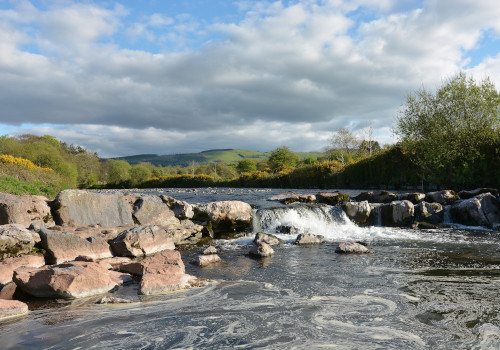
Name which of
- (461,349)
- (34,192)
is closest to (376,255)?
(461,349)

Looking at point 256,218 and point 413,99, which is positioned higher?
point 413,99

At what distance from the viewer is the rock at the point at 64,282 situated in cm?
740

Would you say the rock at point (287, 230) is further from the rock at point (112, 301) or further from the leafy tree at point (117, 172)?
the leafy tree at point (117, 172)

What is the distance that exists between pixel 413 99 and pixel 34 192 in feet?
107

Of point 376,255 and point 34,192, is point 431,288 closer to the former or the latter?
point 376,255

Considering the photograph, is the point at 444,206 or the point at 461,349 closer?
the point at 461,349

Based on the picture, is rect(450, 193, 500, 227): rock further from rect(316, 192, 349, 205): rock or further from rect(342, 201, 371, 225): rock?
rect(316, 192, 349, 205): rock

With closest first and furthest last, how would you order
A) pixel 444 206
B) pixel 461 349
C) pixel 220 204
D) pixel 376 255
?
1. pixel 461 349
2. pixel 376 255
3. pixel 220 204
4. pixel 444 206

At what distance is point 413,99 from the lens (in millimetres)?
33281

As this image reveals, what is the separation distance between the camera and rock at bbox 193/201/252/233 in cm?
1619

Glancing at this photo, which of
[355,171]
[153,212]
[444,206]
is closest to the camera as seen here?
[153,212]

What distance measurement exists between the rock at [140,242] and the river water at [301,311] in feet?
4.99

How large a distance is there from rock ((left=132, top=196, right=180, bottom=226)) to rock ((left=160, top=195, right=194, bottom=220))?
214 millimetres

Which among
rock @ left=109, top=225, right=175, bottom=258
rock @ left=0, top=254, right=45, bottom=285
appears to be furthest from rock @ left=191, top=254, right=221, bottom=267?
rock @ left=0, top=254, right=45, bottom=285
